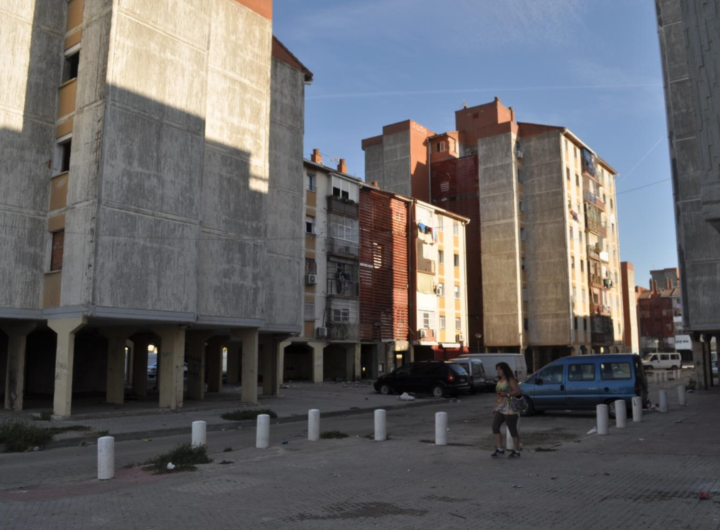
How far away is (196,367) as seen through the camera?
27234mm

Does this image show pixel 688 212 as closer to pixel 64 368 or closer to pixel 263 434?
pixel 263 434

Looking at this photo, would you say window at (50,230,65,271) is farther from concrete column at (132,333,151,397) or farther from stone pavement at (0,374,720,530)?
stone pavement at (0,374,720,530)

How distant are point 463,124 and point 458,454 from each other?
58247mm

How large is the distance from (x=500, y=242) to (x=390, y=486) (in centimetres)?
5165

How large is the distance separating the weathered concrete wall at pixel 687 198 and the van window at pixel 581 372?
619 inches

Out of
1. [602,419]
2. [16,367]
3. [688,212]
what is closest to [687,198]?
[688,212]

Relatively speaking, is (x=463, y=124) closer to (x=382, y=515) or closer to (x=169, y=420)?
(x=169, y=420)

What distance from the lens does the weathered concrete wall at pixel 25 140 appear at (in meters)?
20.9

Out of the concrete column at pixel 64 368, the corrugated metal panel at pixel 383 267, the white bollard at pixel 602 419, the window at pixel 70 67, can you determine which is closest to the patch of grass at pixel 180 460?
the white bollard at pixel 602 419

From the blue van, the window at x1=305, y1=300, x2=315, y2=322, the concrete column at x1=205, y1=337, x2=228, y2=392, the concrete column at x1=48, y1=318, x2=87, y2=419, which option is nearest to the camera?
the blue van

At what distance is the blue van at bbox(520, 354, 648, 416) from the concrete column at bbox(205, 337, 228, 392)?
54.8 feet

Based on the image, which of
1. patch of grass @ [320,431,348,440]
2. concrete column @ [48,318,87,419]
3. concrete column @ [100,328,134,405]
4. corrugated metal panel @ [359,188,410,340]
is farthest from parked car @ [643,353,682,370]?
concrete column @ [48,318,87,419]

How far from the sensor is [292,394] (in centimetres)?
3094

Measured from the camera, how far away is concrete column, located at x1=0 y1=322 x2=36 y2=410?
21.5m
